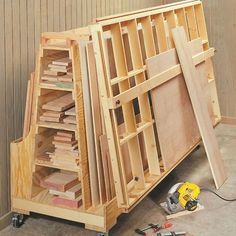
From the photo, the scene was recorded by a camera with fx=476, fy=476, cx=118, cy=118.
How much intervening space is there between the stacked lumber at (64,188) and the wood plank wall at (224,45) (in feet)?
8.53

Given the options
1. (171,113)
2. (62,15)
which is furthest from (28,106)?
(171,113)

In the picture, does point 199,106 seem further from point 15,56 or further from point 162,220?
point 15,56

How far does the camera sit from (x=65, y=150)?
287cm

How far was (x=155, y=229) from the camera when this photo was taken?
2910mm

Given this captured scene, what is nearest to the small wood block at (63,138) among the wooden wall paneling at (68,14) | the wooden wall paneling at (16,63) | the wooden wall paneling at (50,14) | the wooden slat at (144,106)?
the wooden wall paneling at (16,63)

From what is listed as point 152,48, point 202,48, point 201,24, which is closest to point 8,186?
point 152,48

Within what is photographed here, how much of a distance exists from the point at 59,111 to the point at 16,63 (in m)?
0.41

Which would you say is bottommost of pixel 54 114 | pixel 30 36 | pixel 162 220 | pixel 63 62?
pixel 162 220

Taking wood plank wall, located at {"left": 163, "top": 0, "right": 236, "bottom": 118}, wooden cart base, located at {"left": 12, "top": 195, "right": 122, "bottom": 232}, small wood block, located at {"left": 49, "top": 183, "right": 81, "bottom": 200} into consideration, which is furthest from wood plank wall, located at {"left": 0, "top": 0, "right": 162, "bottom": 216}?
wood plank wall, located at {"left": 163, "top": 0, "right": 236, "bottom": 118}

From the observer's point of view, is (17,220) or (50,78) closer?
(50,78)

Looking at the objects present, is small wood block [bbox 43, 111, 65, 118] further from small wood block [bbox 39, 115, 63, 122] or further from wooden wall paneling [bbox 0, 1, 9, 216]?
wooden wall paneling [bbox 0, 1, 9, 216]

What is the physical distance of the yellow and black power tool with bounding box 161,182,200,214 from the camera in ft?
10.2

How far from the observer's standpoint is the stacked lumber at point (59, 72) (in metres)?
2.77

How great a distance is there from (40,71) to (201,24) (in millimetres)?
2021
